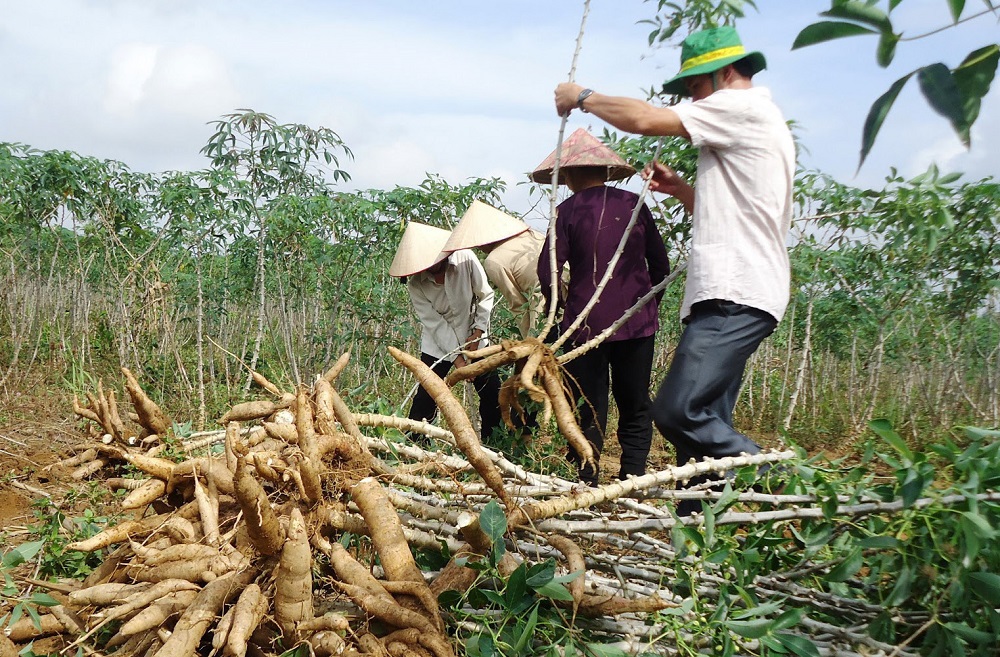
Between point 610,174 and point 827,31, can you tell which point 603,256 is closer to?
point 610,174

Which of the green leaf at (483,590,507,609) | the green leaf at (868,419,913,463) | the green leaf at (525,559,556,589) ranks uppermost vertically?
the green leaf at (868,419,913,463)

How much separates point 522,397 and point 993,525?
5.84 feet

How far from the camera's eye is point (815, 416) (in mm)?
5957

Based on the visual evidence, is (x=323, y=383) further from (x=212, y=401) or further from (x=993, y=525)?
(x=212, y=401)

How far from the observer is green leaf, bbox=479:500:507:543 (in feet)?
5.01

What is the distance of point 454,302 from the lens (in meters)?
3.83

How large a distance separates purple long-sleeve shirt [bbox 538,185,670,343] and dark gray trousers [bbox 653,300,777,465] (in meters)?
0.78

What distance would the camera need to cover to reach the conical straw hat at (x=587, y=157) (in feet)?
9.55

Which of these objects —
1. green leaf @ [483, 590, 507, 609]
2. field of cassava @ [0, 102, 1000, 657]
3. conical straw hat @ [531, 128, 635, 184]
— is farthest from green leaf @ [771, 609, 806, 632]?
conical straw hat @ [531, 128, 635, 184]

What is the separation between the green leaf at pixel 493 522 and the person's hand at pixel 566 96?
132 centimetres

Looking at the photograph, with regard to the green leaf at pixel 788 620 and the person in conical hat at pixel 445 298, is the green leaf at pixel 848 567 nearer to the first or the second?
the green leaf at pixel 788 620

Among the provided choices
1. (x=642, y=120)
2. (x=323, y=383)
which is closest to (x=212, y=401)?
(x=323, y=383)

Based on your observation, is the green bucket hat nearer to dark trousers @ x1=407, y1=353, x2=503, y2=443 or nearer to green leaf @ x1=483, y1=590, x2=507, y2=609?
green leaf @ x1=483, y1=590, x2=507, y2=609

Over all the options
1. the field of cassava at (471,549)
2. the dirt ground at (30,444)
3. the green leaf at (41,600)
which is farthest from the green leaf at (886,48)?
the dirt ground at (30,444)
